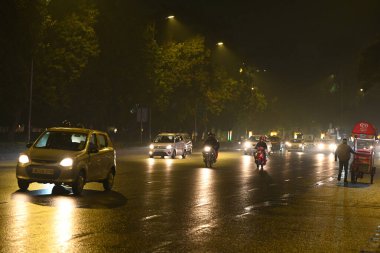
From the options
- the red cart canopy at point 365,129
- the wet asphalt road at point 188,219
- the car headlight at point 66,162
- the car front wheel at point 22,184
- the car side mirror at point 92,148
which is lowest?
the wet asphalt road at point 188,219

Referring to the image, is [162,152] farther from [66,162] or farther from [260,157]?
[66,162]

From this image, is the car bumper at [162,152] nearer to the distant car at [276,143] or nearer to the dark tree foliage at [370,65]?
the dark tree foliage at [370,65]

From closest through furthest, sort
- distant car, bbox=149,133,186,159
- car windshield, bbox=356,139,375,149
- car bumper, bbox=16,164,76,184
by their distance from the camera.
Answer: car bumper, bbox=16,164,76,184 → car windshield, bbox=356,139,375,149 → distant car, bbox=149,133,186,159

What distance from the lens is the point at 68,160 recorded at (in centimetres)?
1692

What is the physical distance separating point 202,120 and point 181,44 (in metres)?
12.7

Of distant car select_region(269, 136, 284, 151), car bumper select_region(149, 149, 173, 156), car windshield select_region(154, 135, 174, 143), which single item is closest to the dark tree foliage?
distant car select_region(269, 136, 284, 151)

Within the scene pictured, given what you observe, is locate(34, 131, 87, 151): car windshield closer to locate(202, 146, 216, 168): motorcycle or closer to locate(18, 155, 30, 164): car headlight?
locate(18, 155, 30, 164): car headlight

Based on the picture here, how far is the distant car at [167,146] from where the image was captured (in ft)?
143

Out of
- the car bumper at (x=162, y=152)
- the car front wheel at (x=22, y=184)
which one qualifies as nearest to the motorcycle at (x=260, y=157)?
the car bumper at (x=162, y=152)

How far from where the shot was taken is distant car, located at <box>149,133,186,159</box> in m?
43.4

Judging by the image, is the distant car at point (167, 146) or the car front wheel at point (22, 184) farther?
the distant car at point (167, 146)

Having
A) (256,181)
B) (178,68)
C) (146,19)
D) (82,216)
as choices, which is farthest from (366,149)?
(178,68)

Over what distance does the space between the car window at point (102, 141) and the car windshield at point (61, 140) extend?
0.67 meters

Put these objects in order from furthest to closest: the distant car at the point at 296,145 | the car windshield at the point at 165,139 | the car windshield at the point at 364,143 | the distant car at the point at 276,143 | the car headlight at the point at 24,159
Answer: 1. the distant car at the point at 296,145
2. the distant car at the point at 276,143
3. the car windshield at the point at 165,139
4. the car windshield at the point at 364,143
5. the car headlight at the point at 24,159
